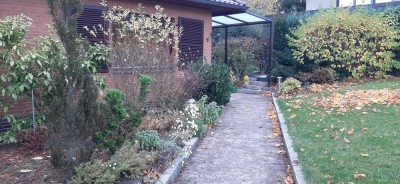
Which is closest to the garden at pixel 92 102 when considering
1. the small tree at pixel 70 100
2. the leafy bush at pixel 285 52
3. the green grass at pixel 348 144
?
the small tree at pixel 70 100

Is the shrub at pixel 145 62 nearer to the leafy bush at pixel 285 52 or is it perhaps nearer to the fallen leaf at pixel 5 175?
the fallen leaf at pixel 5 175

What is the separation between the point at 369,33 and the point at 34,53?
41.0 ft

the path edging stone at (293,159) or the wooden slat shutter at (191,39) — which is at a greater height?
the wooden slat shutter at (191,39)

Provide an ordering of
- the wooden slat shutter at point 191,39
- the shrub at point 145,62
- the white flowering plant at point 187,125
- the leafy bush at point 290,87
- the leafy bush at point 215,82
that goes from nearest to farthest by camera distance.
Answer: the white flowering plant at point 187,125
the shrub at point 145,62
the leafy bush at point 215,82
the wooden slat shutter at point 191,39
the leafy bush at point 290,87

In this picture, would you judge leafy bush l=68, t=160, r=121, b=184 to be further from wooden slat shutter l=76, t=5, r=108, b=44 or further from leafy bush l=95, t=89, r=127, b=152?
wooden slat shutter l=76, t=5, r=108, b=44

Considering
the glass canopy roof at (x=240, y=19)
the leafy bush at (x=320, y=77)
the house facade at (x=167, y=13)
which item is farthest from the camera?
the leafy bush at (x=320, y=77)

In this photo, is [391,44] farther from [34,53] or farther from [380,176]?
[34,53]

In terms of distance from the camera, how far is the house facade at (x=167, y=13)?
22.5 ft

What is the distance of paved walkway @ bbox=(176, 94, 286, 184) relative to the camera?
204 inches

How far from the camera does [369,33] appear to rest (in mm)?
13805

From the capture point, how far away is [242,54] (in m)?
17.0

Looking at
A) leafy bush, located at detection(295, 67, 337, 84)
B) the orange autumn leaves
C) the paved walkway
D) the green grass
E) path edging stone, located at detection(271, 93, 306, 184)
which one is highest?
leafy bush, located at detection(295, 67, 337, 84)

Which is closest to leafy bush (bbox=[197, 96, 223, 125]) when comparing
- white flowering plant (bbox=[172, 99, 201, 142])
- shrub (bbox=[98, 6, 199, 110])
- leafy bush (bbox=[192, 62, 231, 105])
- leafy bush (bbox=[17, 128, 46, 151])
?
shrub (bbox=[98, 6, 199, 110])

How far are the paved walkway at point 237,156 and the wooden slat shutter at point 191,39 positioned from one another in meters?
2.72
